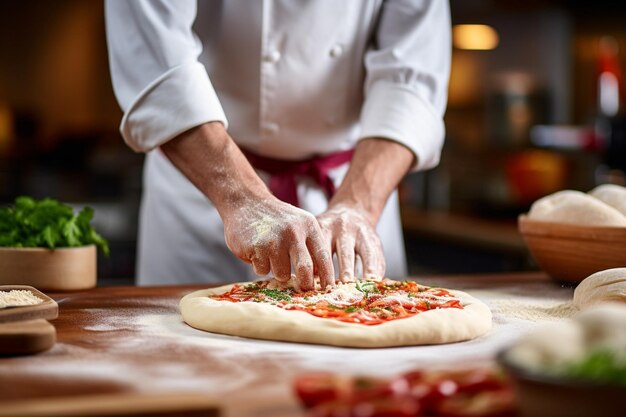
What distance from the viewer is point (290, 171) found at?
7.10 feet

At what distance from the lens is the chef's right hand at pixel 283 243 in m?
1.50

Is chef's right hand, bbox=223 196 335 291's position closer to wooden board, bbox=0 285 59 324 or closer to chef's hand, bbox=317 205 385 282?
chef's hand, bbox=317 205 385 282

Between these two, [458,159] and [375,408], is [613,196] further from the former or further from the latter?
[458,159]

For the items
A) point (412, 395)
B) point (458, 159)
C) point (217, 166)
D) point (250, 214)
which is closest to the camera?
point (412, 395)

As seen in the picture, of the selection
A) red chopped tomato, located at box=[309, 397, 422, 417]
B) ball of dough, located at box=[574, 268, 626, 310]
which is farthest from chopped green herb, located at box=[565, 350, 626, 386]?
ball of dough, located at box=[574, 268, 626, 310]

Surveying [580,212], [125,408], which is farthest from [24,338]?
[580,212]

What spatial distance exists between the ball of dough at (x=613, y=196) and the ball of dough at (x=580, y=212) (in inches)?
0.8

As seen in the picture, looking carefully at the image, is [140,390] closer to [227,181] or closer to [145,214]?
[227,181]

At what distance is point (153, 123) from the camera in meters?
1.78

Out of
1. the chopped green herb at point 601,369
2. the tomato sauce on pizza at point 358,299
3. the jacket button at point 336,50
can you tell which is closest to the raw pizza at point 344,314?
the tomato sauce on pizza at point 358,299

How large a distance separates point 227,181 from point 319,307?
1.28 ft

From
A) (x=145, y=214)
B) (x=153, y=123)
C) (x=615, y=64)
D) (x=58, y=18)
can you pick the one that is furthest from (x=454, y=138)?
(x=153, y=123)

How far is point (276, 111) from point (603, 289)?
100 cm

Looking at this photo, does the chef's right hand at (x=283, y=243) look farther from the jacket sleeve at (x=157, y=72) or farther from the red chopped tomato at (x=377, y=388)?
the red chopped tomato at (x=377, y=388)
